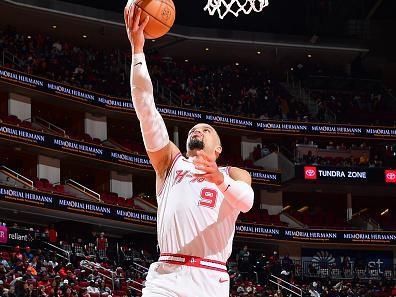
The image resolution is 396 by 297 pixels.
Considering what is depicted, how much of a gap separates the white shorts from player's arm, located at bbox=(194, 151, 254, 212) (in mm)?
528

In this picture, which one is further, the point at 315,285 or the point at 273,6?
the point at 273,6

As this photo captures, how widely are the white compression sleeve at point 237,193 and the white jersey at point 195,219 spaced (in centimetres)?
22

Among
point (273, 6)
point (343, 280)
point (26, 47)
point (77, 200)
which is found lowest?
point (343, 280)

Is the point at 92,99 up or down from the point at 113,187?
up

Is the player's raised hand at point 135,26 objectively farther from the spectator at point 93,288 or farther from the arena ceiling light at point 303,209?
the arena ceiling light at point 303,209

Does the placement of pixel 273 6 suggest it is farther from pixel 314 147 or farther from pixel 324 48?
pixel 314 147

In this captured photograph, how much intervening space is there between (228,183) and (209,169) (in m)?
0.31

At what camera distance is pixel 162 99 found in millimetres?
41656

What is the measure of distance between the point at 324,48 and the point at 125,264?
64.1ft

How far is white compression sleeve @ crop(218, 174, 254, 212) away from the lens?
5965 millimetres

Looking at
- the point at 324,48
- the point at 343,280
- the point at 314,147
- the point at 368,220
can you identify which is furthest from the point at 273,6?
the point at 343,280

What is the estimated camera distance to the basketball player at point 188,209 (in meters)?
6.13

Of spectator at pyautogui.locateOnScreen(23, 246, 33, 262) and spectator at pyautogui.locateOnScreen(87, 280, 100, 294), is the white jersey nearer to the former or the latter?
spectator at pyautogui.locateOnScreen(87, 280, 100, 294)

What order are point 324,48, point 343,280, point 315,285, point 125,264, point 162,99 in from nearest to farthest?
point 125,264 < point 315,285 < point 343,280 < point 162,99 < point 324,48
